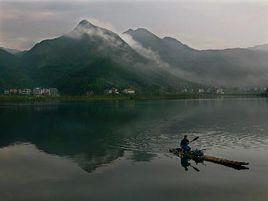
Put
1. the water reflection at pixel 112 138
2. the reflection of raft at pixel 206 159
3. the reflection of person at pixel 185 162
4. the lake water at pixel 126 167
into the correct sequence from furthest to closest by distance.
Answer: the water reflection at pixel 112 138
the reflection of person at pixel 185 162
the reflection of raft at pixel 206 159
the lake water at pixel 126 167

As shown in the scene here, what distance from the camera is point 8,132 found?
7694 centimetres

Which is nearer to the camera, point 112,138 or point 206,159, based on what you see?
point 206,159

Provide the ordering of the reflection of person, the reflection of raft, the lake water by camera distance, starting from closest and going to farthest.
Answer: the lake water, the reflection of raft, the reflection of person

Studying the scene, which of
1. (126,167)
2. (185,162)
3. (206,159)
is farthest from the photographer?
(185,162)

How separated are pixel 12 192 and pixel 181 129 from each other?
158ft

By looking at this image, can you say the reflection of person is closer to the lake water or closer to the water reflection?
the water reflection

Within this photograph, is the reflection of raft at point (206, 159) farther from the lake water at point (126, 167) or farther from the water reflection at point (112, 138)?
the water reflection at point (112, 138)

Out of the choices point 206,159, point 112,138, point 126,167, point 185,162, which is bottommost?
point 126,167

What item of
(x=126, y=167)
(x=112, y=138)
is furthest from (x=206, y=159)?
(x=112, y=138)

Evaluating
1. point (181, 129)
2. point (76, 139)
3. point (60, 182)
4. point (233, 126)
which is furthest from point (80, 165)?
point (233, 126)

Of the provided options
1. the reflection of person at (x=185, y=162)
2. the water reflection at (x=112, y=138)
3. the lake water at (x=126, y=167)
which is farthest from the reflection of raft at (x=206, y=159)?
the water reflection at (x=112, y=138)

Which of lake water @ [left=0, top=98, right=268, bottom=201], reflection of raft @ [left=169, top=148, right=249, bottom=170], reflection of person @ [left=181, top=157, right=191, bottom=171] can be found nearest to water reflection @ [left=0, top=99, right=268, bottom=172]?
lake water @ [left=0, top=98, right=268, bottom=201]

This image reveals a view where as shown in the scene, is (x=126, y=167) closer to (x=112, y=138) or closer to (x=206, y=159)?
(x=206, y=159)

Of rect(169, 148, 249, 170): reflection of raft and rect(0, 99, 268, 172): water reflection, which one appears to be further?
rect(0, 99, 268, 172): water reflection
